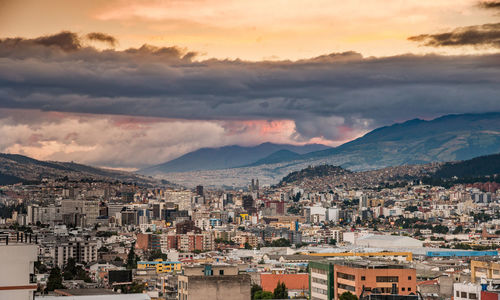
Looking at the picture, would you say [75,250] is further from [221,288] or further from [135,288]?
[221,288]

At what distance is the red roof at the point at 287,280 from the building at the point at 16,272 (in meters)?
43.3

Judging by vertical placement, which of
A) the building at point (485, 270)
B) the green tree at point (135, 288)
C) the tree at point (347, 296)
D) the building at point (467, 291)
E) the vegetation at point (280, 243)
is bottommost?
the green tree at point (135, 288)

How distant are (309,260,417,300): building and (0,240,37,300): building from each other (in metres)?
A: 24.3

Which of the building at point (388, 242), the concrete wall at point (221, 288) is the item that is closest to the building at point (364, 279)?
the concrete wall at point (221, 288)

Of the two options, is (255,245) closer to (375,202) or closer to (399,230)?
Result: (399,230)

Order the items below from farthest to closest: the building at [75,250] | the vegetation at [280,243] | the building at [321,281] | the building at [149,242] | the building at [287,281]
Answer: the vegetation at [280,243], the building at [149,242], the building at [75,250], the building at [287,281], the building at [321,281]

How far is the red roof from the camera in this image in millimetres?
A: 62766

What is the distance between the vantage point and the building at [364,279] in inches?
1751

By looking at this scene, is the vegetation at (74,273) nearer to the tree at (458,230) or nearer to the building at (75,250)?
the building at (75,250)

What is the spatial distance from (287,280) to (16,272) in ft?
150

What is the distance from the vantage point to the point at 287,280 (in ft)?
210

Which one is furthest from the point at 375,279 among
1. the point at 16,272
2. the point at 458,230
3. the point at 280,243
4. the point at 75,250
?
the point at 458,230

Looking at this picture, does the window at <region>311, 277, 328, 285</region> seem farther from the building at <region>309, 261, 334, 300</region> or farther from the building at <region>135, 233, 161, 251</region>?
the building at <region>135, 233, 161, 251</region>

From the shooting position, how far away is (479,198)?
189m
